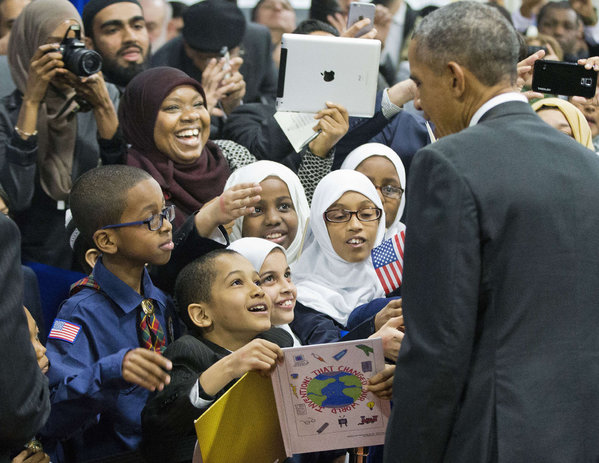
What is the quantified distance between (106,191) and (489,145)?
1.56m

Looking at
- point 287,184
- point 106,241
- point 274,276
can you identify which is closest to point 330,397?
point 274,276

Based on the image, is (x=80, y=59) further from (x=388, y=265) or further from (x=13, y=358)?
(x=13, y=358)

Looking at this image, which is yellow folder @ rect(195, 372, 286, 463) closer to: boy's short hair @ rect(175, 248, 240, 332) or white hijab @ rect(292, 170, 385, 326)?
boy's short hair @ rect(175, 248, 240, 332)

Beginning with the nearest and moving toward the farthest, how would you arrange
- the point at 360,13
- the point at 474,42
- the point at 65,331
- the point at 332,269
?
the point at 474,42, the point at 65,331, the point at 332,269, the point at 360,13

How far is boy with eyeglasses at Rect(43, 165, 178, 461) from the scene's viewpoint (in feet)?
9.27

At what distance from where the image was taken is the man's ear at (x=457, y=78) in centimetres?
230

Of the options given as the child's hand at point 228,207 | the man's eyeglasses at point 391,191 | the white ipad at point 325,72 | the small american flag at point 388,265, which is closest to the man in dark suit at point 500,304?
the child's hand at point 228,207

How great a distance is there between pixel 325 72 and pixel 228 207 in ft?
3.09

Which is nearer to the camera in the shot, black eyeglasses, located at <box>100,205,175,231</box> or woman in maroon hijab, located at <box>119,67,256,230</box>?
black eyeglasses, located at <box>100,205,175,231</box>

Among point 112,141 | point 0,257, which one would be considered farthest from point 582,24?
point 0,257

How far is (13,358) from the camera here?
7.04ft

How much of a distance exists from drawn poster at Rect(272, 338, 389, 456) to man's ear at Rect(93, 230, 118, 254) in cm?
85

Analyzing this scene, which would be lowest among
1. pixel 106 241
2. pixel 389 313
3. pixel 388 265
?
pixel 388 265

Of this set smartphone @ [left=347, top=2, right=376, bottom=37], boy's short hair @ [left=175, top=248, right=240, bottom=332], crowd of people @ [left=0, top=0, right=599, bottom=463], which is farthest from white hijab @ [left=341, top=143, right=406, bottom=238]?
boy's short hair @ [left=175, top=248, right=240, bottom=332]
